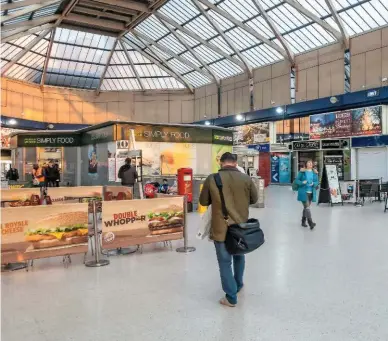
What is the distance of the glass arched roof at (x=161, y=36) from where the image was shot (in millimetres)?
25969

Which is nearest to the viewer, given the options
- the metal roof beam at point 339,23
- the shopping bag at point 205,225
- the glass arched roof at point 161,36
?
the shopping bag at point 205,225

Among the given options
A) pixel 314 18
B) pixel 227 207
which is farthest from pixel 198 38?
pixel 227 207

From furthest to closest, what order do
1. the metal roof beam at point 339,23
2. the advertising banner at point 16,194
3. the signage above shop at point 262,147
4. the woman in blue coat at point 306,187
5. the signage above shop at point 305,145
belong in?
the signage above shop at point 262,147, the signage above shop at point 305,145, the metal roof beam at point 339,23, the woman in blue coat at point 306,187, the advertising banner at point 16,194

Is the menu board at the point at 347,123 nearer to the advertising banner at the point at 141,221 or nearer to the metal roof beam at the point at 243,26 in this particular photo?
the metal roof beam at the point at 243,26

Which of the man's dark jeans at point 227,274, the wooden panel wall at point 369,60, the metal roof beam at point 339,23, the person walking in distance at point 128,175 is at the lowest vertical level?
the man's dark jeans at point 227,274

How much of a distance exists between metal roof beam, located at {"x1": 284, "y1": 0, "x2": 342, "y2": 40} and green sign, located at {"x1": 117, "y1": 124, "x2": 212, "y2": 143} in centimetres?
1153

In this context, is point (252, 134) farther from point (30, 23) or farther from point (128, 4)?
point (30, 23)

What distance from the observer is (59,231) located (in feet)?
19.7

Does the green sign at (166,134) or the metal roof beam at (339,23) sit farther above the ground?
the metal roof beam at (339,23)

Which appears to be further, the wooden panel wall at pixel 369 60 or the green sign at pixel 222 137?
the wooden panel wall at pixel 369 60

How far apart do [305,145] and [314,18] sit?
9285mm

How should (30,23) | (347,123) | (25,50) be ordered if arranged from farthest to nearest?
(25,50), (30,23), (347,123)

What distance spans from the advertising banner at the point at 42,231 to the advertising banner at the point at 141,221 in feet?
1.31

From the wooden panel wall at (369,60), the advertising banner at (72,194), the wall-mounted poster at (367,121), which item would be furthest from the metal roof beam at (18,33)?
the wall-mounted poster at (367,121)
